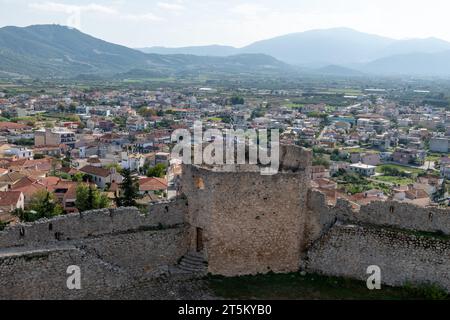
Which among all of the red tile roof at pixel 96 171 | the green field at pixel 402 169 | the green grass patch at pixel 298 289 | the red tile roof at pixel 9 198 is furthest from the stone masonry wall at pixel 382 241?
the green field at pixel 402 169

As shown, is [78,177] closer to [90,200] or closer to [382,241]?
[90,200]

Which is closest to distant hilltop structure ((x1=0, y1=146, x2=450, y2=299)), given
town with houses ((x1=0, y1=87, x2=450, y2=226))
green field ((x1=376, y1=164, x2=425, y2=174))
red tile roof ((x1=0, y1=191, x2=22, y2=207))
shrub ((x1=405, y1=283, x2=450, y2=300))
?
shrub ((x1=405, y1=283, x2=450, y2=300))

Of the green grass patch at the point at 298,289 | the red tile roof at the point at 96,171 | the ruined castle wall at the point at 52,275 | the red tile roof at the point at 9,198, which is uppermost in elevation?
the ruined castle wall at the point at 52,275

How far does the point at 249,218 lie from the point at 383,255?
3790mm

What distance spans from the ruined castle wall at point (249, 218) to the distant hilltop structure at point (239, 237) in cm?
3

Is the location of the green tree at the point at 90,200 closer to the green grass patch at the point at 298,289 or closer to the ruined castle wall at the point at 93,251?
the ruined castle wall at the point at 93,251

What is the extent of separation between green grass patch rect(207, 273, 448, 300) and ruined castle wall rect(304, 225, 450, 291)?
28 centimetres

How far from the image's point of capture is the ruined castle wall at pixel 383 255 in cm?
1359

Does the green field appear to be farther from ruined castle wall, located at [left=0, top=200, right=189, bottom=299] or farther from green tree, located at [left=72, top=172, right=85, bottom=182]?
ruined castle wall, located at [left=0, top=200, right=189, bottom=299]

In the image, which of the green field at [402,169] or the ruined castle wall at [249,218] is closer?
the ruined castle wall at [249,218]

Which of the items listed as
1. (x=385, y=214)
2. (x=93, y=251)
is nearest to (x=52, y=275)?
(x=93, y=251)

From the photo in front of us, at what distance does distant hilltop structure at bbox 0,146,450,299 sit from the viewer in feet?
45.2
